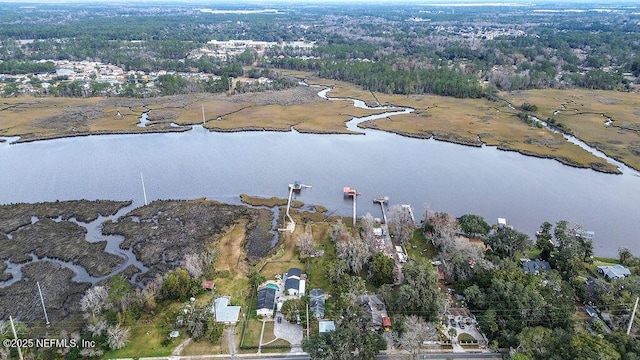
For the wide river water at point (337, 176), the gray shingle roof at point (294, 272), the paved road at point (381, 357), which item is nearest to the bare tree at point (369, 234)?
the wide river water at point (337, 176)

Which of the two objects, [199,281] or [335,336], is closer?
[335,336]

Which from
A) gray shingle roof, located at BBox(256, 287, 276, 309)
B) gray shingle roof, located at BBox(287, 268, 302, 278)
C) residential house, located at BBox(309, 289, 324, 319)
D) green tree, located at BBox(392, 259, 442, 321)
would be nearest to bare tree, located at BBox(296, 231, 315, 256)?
gray shingle roof, located at BBox(287, 268, 302, 278)

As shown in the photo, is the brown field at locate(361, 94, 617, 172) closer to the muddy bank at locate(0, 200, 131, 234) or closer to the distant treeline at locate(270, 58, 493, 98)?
the distant treeline at locate(270, 58, 493, 98)

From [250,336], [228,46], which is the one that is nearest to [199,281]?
[250,336]

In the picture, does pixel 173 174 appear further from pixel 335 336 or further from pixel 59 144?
pixel 335 336

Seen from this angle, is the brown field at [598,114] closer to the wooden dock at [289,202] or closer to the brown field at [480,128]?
the brown field at [480,128]

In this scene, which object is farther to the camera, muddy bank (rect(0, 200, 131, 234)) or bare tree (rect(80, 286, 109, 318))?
muddy bank (rect(0, 200, 131, 234))

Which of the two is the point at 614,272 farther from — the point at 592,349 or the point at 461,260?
the point at 592,349
